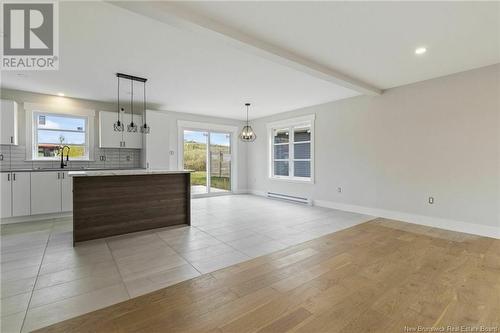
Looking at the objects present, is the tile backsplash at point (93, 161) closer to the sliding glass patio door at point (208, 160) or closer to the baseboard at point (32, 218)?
the baseboard at point (32, 218)

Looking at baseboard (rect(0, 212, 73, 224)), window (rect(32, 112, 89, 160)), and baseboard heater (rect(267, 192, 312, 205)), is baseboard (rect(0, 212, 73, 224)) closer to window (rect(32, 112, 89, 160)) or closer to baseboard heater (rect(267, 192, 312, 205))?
window (rect(32, 112, 89, 160))

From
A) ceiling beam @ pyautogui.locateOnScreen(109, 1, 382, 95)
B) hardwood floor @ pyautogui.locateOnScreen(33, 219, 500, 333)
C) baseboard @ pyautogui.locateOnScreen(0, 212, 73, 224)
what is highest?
ceiling beam @ pyautogui.locateOnScreen(109, 1, 382, 95)

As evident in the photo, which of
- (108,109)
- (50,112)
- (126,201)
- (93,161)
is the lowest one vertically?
(126,201)

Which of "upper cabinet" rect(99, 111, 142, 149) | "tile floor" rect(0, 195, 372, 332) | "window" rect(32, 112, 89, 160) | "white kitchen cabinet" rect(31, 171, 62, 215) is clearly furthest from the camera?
"upper cabinet" rect(99, 111, 142, 149)

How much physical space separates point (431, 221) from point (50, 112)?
8.12m

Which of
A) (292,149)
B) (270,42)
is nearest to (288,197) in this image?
(292,149)

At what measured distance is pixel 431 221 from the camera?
13.6 ft

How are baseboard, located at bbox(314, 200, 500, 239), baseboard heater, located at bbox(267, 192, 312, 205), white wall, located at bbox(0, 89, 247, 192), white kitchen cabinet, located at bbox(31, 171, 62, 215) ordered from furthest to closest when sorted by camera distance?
baseboard heater, located at bbox(267, 192, 312, 205), white wall, located at bbox(0, 89, 247, 192), white kitchen cabinet, located at bbox(31, 171, 62, 215), baseboard, located at bbox(314, 200, 500, 239)

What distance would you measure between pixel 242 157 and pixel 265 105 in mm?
2606

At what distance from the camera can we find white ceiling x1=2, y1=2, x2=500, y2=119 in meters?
2.26

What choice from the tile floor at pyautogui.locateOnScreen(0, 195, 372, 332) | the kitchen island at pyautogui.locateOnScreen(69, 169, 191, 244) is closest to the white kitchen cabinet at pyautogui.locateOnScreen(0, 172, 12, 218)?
the tile floor at pyautogui.locateOnScreen(0, 195, 372, 332)

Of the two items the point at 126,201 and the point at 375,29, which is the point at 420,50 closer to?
the point at 375,29

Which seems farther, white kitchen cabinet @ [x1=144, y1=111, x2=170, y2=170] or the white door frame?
the white door frame

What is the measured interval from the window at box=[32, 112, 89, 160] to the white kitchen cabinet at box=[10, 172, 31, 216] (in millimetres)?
832
